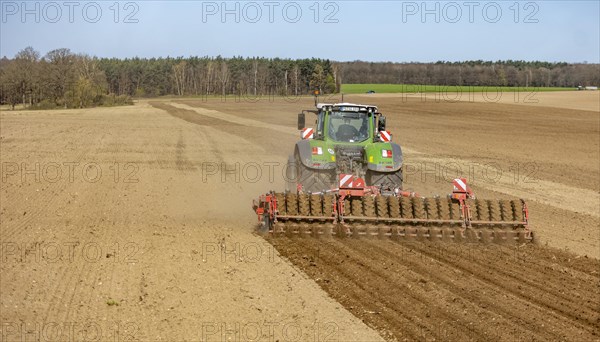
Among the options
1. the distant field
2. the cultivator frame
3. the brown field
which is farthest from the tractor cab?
the distant field

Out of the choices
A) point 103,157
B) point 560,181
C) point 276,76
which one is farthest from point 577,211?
point 276,76

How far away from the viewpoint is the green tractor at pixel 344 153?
1123 centimetres

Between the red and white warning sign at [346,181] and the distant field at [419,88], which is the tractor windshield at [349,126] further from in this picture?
the distant field at [419,88]

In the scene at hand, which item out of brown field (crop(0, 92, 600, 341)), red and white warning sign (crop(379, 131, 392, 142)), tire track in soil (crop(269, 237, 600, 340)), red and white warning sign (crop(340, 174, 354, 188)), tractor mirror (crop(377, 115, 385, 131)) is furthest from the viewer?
tractor mirror (crop(377, 115, 385, 131))

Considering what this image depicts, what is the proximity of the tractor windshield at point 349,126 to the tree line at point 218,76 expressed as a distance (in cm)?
4537

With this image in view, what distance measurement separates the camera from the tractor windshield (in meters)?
12.0

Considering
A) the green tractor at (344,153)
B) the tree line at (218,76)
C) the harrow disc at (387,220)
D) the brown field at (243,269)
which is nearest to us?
the brown field at (243,269)

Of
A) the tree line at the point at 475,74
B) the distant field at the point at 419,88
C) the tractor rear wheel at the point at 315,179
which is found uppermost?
the tree line at the point at 475,74

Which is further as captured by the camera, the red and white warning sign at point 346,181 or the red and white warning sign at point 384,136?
the red and white warning sign at point 384,136

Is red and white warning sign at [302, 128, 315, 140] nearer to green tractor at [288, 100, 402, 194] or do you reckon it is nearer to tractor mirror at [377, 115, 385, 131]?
green tractor at [288, 100, 402, 194]

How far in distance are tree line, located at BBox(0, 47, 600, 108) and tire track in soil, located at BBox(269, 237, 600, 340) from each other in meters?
48.4

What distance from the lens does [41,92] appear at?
66.9 m

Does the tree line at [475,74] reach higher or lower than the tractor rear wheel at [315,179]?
higher

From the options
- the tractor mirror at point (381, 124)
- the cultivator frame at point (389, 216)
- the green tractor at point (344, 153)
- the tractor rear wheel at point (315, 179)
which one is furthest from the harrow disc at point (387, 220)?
the tractor mirror at point (381, 124)
